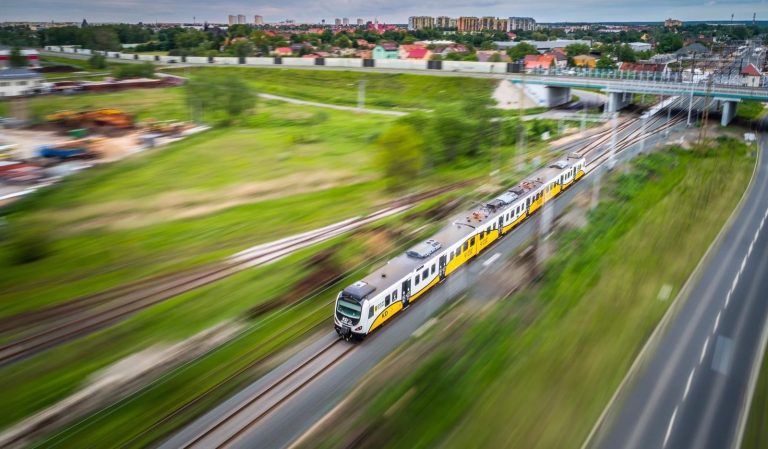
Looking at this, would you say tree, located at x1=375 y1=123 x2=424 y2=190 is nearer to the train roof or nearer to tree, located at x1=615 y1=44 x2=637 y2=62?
the train roof

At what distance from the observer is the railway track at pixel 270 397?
13.7m

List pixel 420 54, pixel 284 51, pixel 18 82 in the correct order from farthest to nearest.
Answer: pixel 284 51
pixel 420 54
pixel 18 82

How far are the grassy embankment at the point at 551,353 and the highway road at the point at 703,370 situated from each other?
59 centimetres

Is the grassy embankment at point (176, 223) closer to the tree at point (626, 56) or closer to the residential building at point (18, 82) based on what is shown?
the residential building at point (18, 82)

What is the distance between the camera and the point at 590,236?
25469 millimetres

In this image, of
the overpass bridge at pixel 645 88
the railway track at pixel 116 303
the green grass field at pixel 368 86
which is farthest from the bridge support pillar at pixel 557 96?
the railway track at pixel 116 303

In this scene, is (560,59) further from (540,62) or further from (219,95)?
(219,95)

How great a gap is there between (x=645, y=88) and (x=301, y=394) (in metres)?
55.5

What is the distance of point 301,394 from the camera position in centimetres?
1536

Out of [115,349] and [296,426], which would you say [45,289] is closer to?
[115,349]

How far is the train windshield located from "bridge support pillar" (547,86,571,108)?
54.4 meters

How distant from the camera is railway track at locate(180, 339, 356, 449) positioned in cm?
1369

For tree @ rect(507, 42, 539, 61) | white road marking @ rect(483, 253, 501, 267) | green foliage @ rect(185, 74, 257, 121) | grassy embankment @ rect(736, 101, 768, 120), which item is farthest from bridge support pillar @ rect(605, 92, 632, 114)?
white road marking @ rect(483, 253, 501, 267)

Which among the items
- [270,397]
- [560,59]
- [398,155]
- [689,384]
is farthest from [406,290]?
[560,59]
